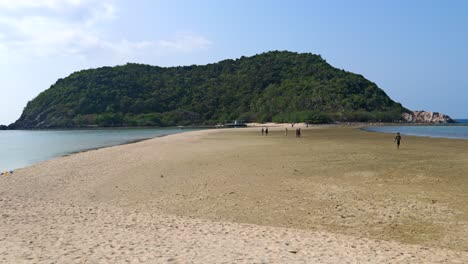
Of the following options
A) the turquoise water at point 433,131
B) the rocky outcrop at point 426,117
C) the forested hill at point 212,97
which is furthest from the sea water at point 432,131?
the rocky outcrop at point 426,117

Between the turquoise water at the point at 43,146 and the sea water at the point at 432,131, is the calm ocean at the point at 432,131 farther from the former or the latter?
the turquoise water at the point at 43,146

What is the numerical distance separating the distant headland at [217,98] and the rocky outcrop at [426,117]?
1.72 ft

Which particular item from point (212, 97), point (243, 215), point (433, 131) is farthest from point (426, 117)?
point (243, 215)

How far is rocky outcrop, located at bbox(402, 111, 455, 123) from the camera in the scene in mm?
154500

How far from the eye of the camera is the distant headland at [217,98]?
148m

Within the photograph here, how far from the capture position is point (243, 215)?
10.7m

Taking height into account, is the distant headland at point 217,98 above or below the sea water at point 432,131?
above

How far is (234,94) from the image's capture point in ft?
592

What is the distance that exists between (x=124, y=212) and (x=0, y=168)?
20.4 metres

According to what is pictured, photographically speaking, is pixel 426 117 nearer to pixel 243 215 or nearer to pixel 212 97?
pixel 212 97

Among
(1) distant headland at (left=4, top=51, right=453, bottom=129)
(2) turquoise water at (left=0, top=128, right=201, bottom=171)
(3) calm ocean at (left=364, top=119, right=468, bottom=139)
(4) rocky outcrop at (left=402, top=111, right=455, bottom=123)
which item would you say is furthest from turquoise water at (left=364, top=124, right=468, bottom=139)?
(4) rocky outcrop at (left=402, top=111, right=455, bottom=123)

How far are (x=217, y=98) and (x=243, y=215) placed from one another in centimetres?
16952

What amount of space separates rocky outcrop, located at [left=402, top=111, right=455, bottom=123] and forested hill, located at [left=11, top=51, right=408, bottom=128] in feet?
14.8

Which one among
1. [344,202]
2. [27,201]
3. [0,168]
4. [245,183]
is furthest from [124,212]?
[0,168]
